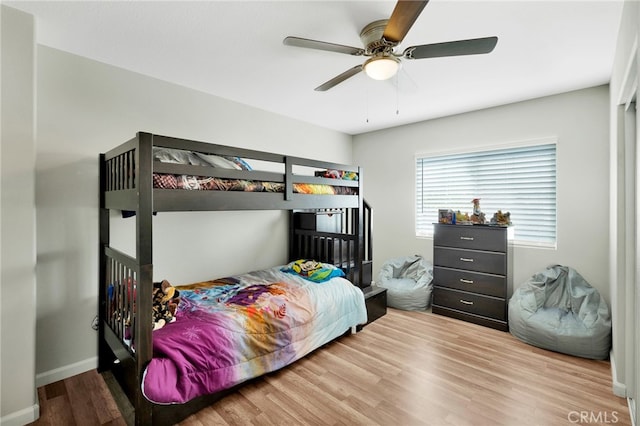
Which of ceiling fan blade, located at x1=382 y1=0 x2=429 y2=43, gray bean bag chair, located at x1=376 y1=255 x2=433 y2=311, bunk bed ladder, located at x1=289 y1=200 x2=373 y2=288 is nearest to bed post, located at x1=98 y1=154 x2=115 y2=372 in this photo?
bunk bed ladder, located at x1=289 y1=200 x2=373 y2=288

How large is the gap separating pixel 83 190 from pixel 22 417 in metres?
1.50

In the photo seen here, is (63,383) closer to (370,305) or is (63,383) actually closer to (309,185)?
(309,185)

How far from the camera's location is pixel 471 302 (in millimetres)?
3307

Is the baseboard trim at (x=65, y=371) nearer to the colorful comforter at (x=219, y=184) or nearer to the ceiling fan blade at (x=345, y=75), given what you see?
the colorful comforter at (x=219, y=184)

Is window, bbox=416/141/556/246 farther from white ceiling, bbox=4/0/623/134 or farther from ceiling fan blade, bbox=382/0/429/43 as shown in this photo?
ceiling fan blade, bbox=382/0/429/43

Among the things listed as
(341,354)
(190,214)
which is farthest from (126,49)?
(341,354)

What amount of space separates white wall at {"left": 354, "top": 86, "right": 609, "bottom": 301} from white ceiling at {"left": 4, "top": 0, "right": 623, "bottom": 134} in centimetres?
21

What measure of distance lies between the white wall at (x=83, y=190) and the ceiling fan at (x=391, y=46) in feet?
5.48

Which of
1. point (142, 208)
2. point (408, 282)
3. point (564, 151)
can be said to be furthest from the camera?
point (408, 282)

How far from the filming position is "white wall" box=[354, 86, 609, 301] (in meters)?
2.86

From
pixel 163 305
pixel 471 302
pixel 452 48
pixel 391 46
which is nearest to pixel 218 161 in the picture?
pixel 163 305

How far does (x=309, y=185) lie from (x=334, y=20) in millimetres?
1284

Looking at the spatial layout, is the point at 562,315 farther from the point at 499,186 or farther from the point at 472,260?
the point at 499,186

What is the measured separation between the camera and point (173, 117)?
2.82m
